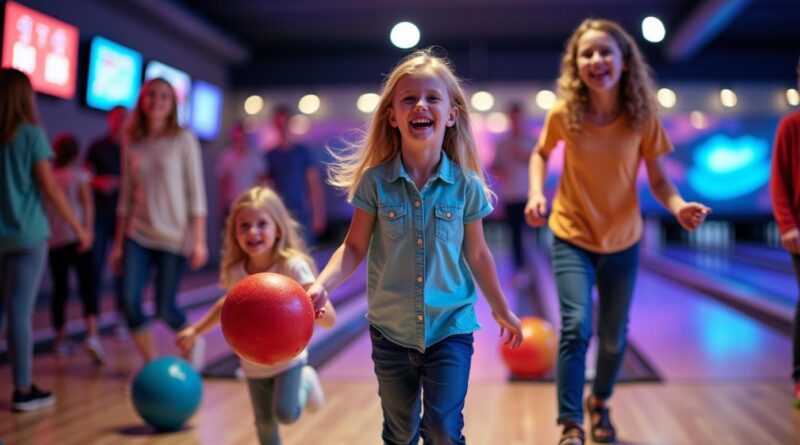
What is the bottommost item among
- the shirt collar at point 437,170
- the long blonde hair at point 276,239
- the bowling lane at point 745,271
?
the bowling lane at point 745,271

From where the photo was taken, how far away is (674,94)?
10648 mm

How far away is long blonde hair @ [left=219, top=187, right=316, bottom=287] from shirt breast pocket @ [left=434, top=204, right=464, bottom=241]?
1.98 ft

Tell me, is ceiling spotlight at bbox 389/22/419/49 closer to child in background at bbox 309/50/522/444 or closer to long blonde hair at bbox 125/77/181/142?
long blonde hair at bbox 125/77/181/142

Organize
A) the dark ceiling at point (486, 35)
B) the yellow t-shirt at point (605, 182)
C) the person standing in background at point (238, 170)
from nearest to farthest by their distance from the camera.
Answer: the yellow t-shirt at point (605, 182) < the person standing in background at point (238, 170) < the dark ceiling at point (486, 35)

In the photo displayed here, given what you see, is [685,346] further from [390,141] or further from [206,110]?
[206,110]

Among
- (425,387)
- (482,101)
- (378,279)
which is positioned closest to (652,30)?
(378,279)

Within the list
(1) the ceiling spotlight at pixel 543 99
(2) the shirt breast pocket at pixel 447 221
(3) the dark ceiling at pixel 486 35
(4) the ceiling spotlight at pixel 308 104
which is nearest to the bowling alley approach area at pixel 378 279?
(2) the shirt breast pocket at pixel 447 221

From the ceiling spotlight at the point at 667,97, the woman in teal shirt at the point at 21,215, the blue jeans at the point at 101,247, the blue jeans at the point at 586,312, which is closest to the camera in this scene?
the blue jeans at the point at 586,312

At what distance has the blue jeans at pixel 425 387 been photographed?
5.67ft

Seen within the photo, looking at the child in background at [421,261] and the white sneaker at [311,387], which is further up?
the child in background at [421,261]

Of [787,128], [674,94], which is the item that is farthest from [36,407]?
[674,94]

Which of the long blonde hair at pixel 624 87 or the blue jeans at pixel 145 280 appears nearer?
the long blonde hair at pixel 624 87

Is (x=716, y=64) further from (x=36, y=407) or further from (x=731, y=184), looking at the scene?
(x=36, y=407)

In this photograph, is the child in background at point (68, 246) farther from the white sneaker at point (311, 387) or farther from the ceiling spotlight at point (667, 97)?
the ceiling spotlight at point (667, 97)
